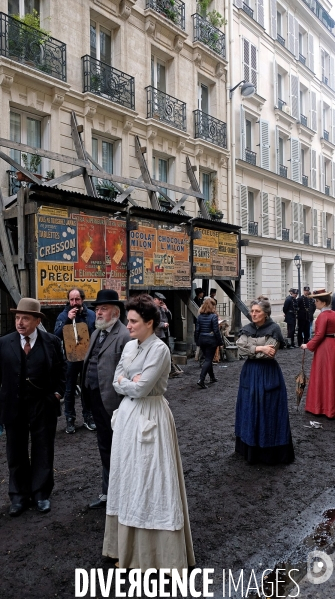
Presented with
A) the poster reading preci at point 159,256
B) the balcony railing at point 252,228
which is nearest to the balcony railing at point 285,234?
the balcony railing at point 252,228

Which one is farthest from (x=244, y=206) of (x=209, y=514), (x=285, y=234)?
(x=209, y=514)

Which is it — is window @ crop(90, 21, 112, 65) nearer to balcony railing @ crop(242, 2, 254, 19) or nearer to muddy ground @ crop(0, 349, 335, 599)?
balcony railing @ crop(242, 2, 254, 19)

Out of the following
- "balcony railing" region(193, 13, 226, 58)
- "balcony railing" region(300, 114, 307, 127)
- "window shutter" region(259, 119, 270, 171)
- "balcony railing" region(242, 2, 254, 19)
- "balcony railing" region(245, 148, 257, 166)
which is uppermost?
"balcony railing" region(242, 2, 254, 19)

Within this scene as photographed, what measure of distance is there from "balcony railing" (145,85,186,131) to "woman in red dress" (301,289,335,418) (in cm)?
1024

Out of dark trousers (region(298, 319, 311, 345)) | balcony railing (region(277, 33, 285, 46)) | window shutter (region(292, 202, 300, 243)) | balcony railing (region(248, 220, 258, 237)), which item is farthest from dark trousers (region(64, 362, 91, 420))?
balcony railing (region(277, 33, 285, 46))

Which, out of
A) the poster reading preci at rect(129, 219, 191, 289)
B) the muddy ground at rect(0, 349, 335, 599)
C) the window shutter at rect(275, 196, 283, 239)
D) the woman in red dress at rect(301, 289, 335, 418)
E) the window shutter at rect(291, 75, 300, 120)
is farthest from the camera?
the window shutter at rect(291, 75, 300, 120)

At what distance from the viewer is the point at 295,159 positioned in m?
24.0

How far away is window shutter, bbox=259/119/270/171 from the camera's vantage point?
20947 mm

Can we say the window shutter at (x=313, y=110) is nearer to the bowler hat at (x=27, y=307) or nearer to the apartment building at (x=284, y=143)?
the apartment building at (x=284, y=143)

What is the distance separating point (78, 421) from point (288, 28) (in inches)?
933

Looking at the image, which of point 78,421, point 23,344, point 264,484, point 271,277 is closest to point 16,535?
point 23,344

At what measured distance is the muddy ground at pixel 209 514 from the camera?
3148mm

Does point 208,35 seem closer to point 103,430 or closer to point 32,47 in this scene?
point 32,47

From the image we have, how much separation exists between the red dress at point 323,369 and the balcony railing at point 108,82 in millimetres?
9667
